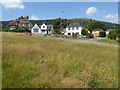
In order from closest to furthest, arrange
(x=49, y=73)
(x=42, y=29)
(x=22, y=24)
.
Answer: (x=49, y=73), (x=42, y=29), (x=22, y=24)

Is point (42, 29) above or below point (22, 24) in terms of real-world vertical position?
below

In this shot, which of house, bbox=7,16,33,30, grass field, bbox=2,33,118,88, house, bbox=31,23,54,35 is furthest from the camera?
house, bbox=7,16,33,30

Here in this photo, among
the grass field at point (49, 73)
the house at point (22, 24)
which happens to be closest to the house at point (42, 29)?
the house at point (22, 24)

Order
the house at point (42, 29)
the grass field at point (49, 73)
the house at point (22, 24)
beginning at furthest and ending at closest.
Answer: the house at point (22, 24)
the house at point (42, 29)
the grass field at point (49, 73)

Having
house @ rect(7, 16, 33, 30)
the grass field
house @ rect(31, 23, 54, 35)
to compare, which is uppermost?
house @ rect(7, 16, 33, 30)

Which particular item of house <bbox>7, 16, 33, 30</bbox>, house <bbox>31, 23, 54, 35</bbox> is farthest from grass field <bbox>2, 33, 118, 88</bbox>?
house <bbox>7, 16, 33, 30</bbox>

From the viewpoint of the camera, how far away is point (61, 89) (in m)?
6.62

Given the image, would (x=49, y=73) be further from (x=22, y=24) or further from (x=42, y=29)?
(x=22, y=24)

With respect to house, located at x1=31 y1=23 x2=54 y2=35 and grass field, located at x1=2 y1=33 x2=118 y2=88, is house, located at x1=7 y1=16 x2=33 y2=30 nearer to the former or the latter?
house, located at x1=31 y1=23 x2=54 y2=35

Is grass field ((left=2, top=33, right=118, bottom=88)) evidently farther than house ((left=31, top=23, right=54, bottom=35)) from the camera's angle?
No

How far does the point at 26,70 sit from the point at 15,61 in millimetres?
1110

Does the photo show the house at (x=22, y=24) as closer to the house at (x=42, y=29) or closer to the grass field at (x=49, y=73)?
the house at (x=42, y=29)

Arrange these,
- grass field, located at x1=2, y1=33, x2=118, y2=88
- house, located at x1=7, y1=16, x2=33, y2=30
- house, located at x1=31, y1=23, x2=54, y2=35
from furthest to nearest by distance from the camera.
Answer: house, located at x1=7, y1=16, x2=33, y2=30, house, located at x1=31, y1=23, x2=54, y2=35, grass field, located at x1=2, y1=33, x2=118, y2=88

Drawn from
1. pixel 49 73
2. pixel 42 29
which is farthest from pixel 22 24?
pixel 49 73
